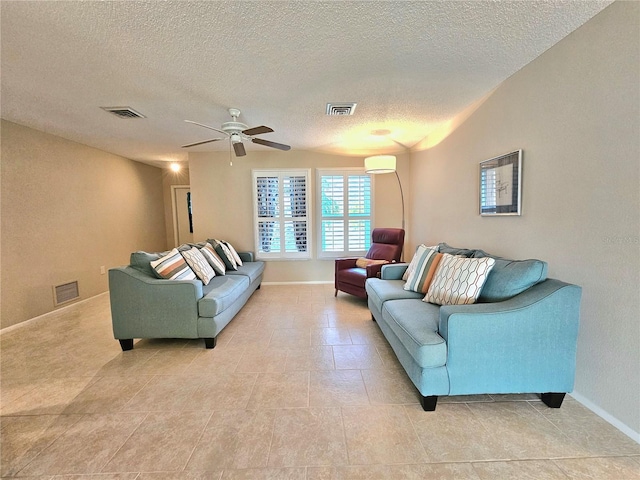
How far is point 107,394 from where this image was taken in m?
1.91

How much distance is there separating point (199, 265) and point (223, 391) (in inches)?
63.4

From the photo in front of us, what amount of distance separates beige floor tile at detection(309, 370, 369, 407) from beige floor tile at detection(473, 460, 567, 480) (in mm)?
692

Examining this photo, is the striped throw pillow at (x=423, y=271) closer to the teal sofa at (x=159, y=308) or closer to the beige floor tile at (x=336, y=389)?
the beige floor tile at (x=336, y=389)

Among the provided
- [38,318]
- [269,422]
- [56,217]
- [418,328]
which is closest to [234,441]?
[269,422]

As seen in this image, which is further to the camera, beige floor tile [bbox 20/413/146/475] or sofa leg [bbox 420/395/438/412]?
sofa leg [bbox 420/395/438/412]

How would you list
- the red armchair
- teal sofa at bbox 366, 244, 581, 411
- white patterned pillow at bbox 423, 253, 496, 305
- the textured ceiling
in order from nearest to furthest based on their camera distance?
the textured ceiling → teal sofa at bbox 366, 244, 581, 411 → white patterned pillow at bbox 423, 253, 496, 305 → the red armchair

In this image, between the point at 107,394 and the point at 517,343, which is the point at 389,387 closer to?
the point at 517,343

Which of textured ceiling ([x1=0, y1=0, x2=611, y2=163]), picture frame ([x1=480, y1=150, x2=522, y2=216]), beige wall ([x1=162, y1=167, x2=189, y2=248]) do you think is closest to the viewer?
textured ceiling ([x1=0, y1=0, x2=611, y2=163])

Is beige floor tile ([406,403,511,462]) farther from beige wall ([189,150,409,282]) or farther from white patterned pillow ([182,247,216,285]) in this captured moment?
beige wall ([189,150,409,282])

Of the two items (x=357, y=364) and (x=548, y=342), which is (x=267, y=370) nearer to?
(x=357, y=364)

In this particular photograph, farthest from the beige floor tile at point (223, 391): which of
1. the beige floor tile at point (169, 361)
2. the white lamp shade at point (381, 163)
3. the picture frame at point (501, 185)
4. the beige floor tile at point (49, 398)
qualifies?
the white lamp shade at point (381, 163)

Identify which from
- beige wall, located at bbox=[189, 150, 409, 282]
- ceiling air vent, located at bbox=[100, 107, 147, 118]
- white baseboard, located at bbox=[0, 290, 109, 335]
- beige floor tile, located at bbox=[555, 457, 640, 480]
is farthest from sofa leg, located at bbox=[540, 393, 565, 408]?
white baseboard, located at bbox=[0, 290, 109, 335]

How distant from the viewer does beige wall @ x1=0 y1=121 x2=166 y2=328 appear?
10.2 feet

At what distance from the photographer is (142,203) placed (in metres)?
5.57
